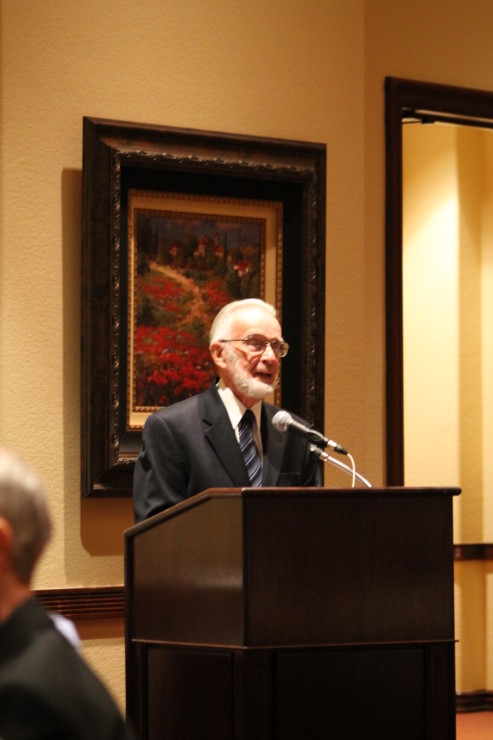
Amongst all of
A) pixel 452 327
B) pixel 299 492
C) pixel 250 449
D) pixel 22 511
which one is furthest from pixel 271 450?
pixel 452 327

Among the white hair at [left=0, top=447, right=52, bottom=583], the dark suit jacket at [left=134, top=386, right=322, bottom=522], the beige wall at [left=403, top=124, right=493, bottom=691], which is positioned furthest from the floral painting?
the white hair at [left=0, top=447, right=52, bottom=583]

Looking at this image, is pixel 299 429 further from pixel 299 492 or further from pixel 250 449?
pixel 250 449

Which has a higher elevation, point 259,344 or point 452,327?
point 452,327

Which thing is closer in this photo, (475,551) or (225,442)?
(225,442)

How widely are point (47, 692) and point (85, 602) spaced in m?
3.33

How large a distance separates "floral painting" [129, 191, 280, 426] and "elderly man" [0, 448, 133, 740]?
328 centimetres

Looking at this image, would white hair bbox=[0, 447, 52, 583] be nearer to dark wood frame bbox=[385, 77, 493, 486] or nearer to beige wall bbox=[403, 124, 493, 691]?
dark wood frame bbox=[385, 77, 493, 486]

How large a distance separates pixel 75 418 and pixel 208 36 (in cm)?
166

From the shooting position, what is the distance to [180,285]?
5121 millimetres

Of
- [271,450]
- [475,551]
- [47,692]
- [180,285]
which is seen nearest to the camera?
[47,692]

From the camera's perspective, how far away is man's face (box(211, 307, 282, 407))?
4227 millimetres

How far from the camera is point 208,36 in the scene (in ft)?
17.0

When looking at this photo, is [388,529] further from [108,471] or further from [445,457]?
[445,457]

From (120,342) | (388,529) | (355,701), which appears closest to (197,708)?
(355,701)
